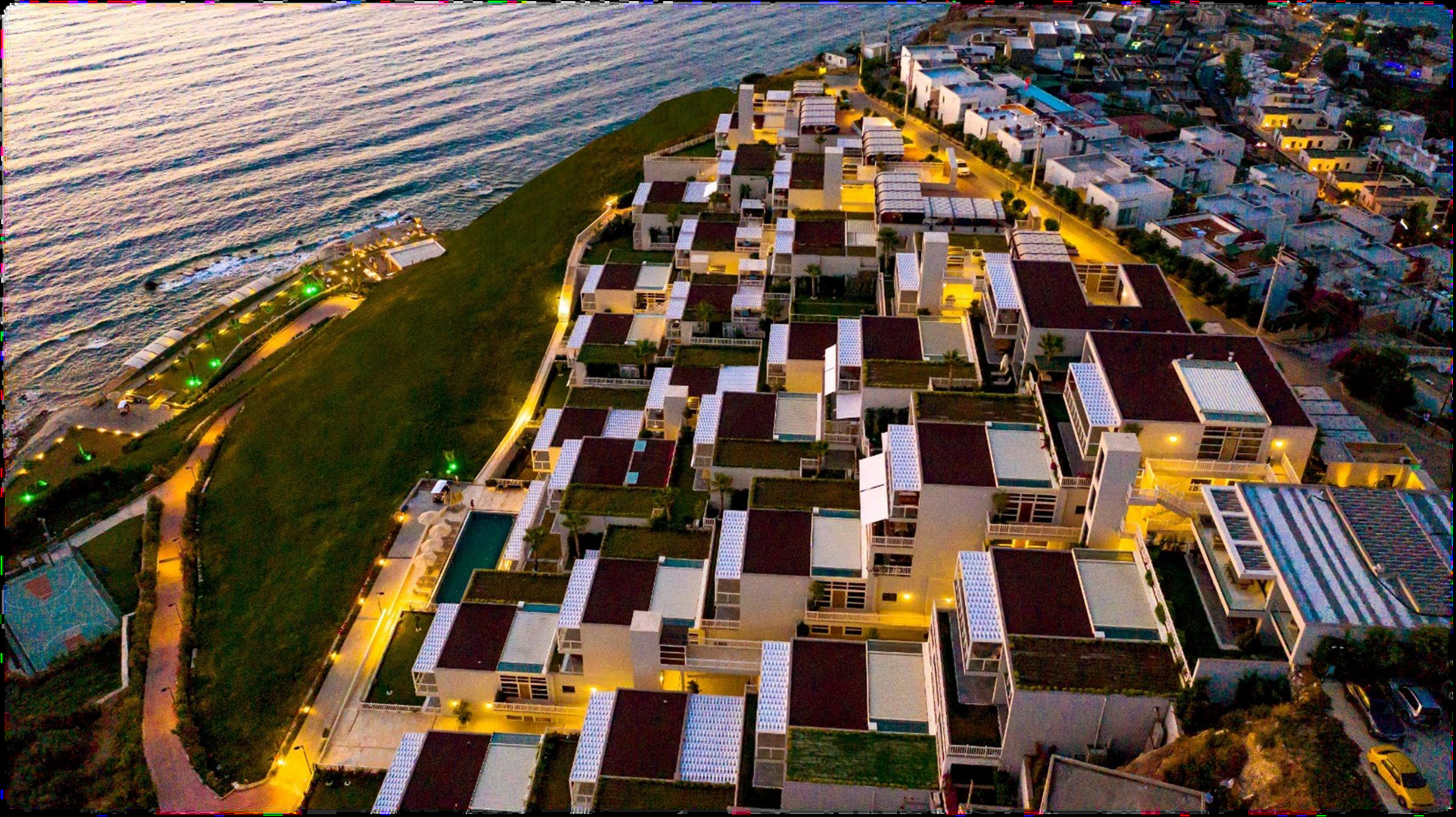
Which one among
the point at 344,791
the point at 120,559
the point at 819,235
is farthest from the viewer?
the point at 819,235

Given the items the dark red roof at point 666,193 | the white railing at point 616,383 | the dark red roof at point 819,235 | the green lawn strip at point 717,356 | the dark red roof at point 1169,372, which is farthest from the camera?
the dark red roof at point 666,193

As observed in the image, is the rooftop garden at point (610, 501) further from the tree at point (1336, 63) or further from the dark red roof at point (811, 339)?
the tree at point (1336, 63)

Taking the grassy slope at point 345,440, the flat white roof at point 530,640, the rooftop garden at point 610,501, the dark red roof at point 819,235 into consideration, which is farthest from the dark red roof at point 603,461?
the dark red roof at point 819,235

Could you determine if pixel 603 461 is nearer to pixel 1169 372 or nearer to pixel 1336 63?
pixel 1169 372

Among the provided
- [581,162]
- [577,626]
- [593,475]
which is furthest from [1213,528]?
[581,162]

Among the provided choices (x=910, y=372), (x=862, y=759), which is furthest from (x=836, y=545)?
(x=910, y=372)
